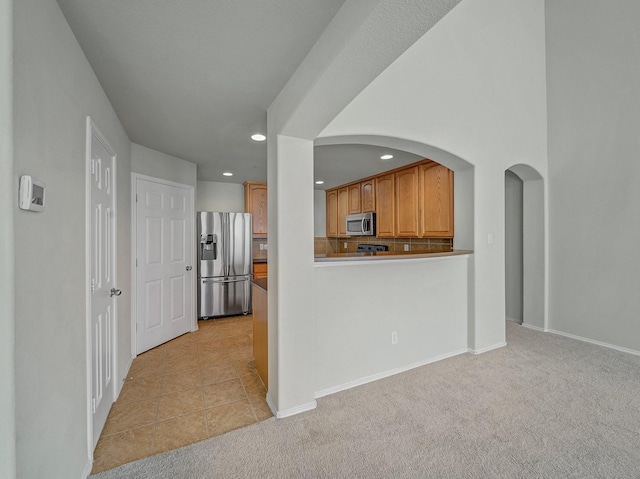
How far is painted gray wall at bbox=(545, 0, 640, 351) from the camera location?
3062 millimetres

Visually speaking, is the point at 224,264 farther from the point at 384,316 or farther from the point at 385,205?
the point at 384,316

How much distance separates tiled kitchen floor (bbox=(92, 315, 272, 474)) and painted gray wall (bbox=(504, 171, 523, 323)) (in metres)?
3.77

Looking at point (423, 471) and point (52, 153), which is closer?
point (52, 153)

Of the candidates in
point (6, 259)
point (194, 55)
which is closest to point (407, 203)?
point (194, 55)

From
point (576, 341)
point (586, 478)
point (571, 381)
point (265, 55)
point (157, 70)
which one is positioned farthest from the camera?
point (576, 341)

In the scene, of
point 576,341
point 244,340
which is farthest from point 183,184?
point 576,341

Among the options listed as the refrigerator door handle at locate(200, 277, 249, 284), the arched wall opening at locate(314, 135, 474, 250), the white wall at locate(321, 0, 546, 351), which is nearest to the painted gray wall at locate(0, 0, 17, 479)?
the white wall at locate(321, 0, 546, 351)

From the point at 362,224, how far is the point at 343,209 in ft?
3.20

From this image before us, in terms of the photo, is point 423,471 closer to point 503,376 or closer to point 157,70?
point 503,376

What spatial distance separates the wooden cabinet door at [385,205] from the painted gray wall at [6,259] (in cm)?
407

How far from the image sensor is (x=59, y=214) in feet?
4.23

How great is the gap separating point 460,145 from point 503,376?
220cm

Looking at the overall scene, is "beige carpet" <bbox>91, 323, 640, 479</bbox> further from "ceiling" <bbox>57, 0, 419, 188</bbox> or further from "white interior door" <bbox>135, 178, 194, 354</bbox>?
"ceiling" <bbox>57, 0, 419, 188</bbox>

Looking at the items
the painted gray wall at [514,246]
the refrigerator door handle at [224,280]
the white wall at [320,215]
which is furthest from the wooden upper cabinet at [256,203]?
the painted gray wall at [514,246]
